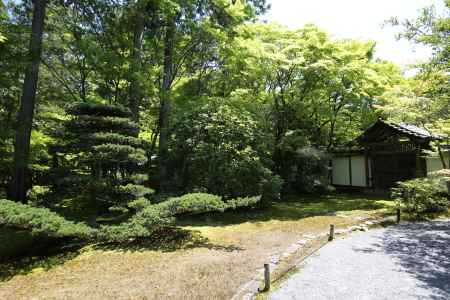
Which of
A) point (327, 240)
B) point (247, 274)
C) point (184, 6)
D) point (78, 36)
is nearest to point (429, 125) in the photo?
point (327, 240)

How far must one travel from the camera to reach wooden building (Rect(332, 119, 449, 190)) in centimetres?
1159

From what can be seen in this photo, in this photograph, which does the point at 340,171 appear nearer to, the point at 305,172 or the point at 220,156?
the point at 305,172

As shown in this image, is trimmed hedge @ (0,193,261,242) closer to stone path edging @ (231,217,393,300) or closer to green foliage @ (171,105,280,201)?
stone path edging @ (231,217,393,300)

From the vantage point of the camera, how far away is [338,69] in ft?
38.8

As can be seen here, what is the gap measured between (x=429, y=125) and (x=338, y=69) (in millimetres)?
4516

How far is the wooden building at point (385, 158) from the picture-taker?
1159 cm

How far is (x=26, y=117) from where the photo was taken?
333 inches

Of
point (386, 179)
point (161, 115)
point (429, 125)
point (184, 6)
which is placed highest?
point (184, 6)

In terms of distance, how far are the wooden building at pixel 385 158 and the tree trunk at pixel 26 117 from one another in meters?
13.5

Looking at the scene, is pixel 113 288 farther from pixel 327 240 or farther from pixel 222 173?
pixel 222 173

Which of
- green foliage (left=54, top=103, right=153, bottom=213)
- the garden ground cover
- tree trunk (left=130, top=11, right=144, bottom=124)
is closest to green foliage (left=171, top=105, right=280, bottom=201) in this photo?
the garden ground cover

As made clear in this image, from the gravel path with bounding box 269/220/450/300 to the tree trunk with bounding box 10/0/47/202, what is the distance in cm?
797

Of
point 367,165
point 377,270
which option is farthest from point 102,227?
point 367,165

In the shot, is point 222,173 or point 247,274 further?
point 222,173
